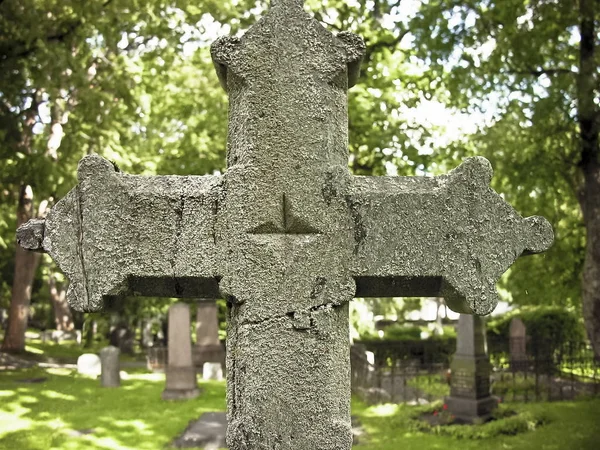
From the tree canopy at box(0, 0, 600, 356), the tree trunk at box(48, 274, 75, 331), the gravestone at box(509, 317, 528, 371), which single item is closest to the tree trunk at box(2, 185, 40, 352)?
the tree canopy at box(0, 0, 600, 356)

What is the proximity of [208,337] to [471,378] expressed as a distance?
10712mm

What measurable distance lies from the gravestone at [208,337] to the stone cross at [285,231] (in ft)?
59.3

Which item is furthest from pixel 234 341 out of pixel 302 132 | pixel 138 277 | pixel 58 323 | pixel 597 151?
pixel 58 323

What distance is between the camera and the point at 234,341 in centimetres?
268

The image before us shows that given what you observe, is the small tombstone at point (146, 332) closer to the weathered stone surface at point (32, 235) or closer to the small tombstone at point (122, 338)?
the small tombstone at point (122, 338)

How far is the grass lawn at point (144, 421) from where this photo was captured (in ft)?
33.0

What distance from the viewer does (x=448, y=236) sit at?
2729 millimetres

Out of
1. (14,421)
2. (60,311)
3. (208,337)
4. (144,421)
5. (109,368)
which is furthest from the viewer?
(60,311)

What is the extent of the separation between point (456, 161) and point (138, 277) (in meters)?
13.0

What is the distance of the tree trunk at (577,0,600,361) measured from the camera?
38.6 feet

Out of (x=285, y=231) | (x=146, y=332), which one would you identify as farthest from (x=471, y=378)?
(x=146, y=332)

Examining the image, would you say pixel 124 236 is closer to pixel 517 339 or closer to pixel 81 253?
pixel 81 253

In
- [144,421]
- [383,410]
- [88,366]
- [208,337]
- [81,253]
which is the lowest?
[383,410]

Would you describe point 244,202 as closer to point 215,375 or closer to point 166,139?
point 215,375
